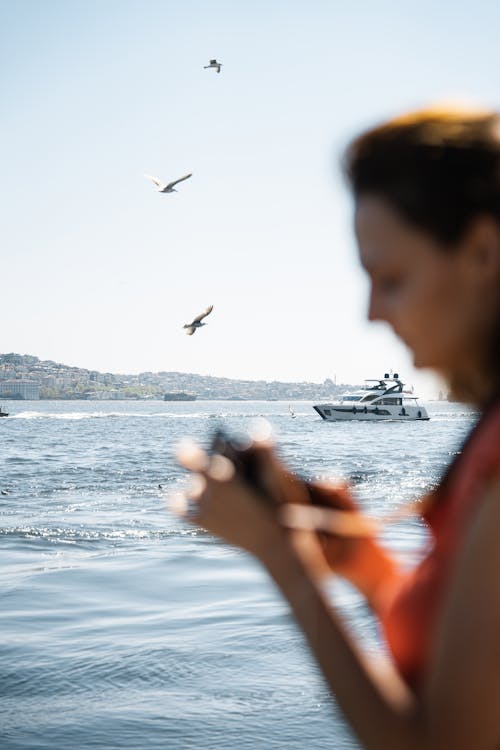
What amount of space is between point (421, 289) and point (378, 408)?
8245cm

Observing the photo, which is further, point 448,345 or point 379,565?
point 379,565

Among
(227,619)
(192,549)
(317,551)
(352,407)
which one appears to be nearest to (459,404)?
(317,551)

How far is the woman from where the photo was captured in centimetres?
100

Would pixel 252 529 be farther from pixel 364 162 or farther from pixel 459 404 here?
pixel 364 162

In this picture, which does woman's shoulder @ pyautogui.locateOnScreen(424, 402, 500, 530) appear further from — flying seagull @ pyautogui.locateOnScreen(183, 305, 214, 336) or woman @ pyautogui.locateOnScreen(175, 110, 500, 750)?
flying seagull @ pyautogui.locateOnScreen(183, 305, 214, 336)

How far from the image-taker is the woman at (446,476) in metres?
1.00

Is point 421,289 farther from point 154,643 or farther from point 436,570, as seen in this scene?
point 154,643

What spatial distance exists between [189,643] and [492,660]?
6.55m

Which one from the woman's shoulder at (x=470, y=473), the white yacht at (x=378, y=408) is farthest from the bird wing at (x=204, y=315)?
the white yacht at (x=378, y=408)

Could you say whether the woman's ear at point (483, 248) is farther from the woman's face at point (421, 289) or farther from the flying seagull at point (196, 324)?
the flying seagull at point (196, 324)

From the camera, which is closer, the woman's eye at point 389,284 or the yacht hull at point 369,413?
the woman's eye at point 389,284

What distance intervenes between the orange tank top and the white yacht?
80.9m

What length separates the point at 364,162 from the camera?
46.8 inches

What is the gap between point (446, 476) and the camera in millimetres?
1236
